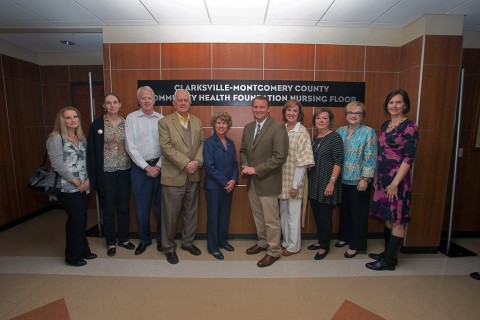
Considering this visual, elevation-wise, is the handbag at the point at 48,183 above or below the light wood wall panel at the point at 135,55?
below

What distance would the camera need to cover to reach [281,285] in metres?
2.64

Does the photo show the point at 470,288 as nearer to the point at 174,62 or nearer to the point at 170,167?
the point at 170,167

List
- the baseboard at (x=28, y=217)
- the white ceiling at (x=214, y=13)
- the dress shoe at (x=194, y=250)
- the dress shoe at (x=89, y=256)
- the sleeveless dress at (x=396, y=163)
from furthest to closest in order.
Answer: the baseboard at (x=28, y=217), the dress shoe at (x=194, y=250), the dress shoe at (x=89, y=256), the white ceiling at (x=214, y=13), the sleeveless dress at (x=396, y=163)

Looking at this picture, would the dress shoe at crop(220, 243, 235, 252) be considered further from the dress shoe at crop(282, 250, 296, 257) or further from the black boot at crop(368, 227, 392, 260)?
the black boot at crop(368, 227, 392, 260)

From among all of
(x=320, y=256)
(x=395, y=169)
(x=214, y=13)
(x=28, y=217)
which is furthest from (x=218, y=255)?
(x=28, y=217)

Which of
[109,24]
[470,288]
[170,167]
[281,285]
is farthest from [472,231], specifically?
[109,24]

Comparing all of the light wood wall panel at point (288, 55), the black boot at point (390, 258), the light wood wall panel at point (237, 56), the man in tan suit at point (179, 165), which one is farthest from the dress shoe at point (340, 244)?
the light wood wall panel at point (237, 56)

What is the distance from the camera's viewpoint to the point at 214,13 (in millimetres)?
3176

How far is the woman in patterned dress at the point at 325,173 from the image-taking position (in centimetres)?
304

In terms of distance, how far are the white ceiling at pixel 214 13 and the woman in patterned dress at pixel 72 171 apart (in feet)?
4.21

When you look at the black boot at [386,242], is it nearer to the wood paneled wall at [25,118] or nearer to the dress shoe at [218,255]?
the dress shoe at [218,255]

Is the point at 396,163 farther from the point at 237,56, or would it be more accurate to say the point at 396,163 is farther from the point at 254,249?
the point at 237,56

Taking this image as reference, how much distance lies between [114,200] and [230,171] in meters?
1.47

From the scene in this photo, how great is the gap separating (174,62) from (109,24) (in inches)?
38.6
